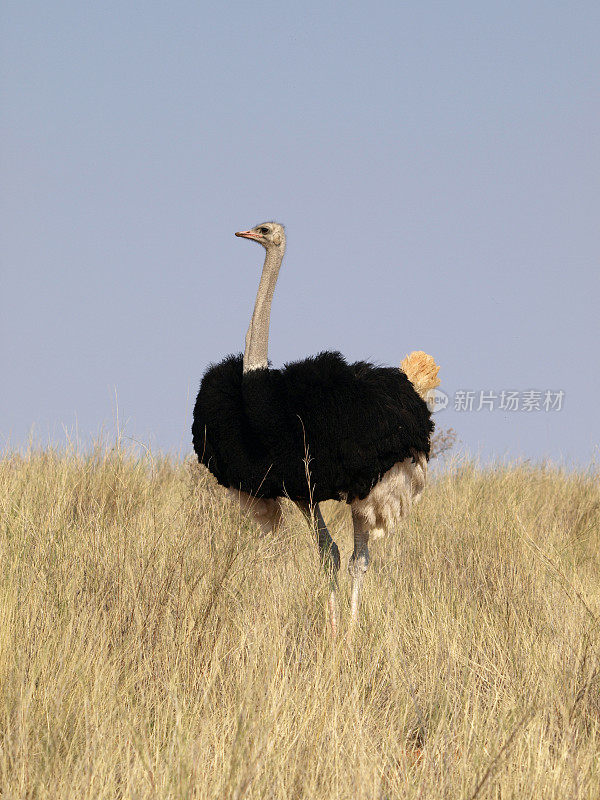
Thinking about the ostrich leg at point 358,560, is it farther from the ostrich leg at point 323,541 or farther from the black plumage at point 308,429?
the black plumage at point 308,429

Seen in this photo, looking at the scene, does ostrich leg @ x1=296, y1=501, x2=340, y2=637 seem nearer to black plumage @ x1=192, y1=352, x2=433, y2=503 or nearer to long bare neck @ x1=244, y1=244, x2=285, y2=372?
black plumage @ x1=192, y1=352, x2=433, y2=503

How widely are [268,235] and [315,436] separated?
1.61 m

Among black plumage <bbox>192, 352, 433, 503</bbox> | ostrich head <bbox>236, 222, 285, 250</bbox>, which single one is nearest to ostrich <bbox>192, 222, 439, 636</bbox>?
black plumage <bbox>192, 352, 433, 503</bbox>

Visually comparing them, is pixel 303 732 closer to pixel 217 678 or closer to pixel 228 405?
pixel 217 678

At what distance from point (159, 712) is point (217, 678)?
456 mm

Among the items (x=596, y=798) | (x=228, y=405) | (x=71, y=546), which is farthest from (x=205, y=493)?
(x=596, y=798)

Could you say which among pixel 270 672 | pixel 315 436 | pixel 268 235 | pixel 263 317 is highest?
pixel 268 235

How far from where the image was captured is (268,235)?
6.08 metres

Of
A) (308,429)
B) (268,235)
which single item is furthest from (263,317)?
(308,429)

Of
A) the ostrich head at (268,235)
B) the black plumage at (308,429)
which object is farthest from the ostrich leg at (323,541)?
the ostrich head at (268,235)

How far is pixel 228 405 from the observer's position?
543 cm

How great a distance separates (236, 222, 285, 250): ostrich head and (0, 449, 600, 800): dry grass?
5.82 ft

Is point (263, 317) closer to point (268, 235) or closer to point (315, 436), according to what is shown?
point (268, 235)

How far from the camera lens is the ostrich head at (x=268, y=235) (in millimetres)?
6051
